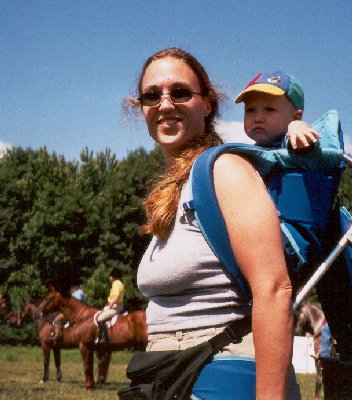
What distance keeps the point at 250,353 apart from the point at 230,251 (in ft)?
0.86

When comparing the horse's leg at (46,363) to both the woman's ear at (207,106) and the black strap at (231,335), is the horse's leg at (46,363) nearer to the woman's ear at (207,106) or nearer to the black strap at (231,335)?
the woman's ear at (207,106)

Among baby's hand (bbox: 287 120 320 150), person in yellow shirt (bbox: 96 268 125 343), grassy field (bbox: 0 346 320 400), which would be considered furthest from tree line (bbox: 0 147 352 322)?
baby's hand (bbox: 287 120 320 150)

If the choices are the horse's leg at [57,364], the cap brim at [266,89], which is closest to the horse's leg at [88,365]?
the horse's leg at [57,364]

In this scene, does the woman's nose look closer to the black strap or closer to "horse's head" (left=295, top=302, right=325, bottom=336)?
the black strap

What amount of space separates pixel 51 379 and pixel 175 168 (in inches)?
708

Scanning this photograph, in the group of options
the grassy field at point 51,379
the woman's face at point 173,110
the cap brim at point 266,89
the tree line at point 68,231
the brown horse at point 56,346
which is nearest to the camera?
the woman's face at point 173,110

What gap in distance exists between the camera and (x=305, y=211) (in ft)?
7.05

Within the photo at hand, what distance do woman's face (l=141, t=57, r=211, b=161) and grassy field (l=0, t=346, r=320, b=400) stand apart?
12.0m

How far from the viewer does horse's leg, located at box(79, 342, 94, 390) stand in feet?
55.9

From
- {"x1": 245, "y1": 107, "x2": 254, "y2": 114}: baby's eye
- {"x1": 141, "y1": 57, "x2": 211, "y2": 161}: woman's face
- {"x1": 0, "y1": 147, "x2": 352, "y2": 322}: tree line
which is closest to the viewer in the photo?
{"x1": 141, "y1": 57, "x2": 211, "y2": 161}: woman's face

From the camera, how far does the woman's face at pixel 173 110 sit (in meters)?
2.43

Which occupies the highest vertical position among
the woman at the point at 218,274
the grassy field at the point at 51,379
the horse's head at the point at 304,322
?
the woman at the point at 218,274

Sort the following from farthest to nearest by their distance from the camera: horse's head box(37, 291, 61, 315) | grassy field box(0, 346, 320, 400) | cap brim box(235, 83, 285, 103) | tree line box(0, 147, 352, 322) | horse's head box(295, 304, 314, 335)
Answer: tree line box(0, 147, 352, 322) < horse's head box(295, 304, 314, 335) < horse's head box(37, 291, 61, 315) < grassy field box(0, 346, 320, 400) < cap brim box(235, 83, 285, 103)

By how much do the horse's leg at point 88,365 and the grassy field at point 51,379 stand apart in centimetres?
19
